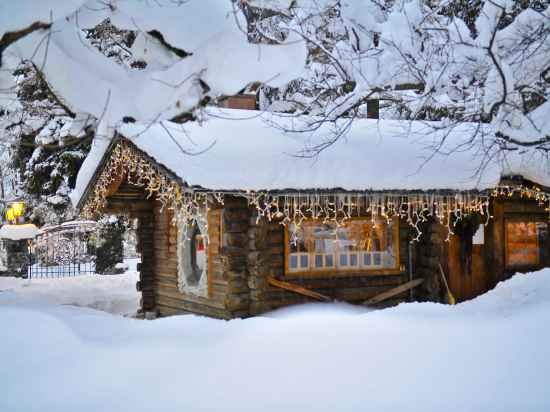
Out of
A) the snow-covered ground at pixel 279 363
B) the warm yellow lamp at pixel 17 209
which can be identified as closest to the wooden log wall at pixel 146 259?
the warm yellow lamp at pixel 17 209

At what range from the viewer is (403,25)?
7043 millimetres

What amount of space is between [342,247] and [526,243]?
4635 millimetres

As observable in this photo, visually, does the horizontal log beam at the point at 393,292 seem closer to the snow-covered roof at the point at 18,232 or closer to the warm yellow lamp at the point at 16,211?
the snow-covered roof at the point at 18,232

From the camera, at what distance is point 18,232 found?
1859cm

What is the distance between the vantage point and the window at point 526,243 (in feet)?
39.6

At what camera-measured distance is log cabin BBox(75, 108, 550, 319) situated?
9211mm

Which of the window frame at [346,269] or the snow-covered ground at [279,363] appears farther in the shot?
the window frame at [346,269]

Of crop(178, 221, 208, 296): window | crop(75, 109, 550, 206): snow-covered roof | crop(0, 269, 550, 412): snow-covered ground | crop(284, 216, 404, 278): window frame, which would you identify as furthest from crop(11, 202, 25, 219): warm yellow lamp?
crop(0, 269, 550, 412): snow-covered ground

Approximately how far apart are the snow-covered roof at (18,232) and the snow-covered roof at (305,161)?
10.8m

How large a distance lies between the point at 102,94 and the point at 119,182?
7385 millimetres

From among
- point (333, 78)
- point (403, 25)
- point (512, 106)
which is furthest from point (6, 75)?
point (333, 78)

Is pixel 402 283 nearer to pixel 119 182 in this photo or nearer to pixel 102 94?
pixel 119 182

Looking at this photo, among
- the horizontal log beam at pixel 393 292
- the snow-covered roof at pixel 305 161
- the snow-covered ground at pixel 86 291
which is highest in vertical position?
the snow-covered roof at pixel 305 161

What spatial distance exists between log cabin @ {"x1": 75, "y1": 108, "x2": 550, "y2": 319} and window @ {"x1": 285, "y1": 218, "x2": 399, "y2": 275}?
0.07ft
